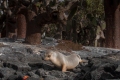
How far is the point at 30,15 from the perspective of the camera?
14.6 meters

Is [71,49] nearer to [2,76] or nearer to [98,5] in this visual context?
[2,76]

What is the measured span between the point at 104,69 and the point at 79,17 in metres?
22.4

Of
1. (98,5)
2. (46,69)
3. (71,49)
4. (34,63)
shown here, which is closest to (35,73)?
(46,69)

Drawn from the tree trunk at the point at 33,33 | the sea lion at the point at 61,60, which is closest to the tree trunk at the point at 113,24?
the tree trunk at the point at 33,33

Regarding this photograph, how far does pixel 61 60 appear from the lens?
28.3ft

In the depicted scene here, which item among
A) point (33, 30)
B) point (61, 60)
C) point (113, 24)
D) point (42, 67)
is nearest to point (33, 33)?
point (33, 30)

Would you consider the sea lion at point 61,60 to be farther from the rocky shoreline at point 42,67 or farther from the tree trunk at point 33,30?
the tree trunk at point 33,30

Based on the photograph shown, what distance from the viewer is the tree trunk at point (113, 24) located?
51.6 ft

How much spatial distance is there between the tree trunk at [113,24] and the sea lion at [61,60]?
6978mm

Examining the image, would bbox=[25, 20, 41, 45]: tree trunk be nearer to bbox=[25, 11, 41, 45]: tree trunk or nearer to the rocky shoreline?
bbox=[25, 11, 41, 45]: tree trunk

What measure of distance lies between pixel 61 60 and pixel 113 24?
763 centimetres

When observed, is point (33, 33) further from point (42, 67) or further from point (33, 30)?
point (42, 67)

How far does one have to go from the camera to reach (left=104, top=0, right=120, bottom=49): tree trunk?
15738 mm

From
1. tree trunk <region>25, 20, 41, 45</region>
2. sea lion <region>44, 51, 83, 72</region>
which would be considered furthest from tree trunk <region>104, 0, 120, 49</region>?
sea lion <region>44, 51, 83, 72</region>
